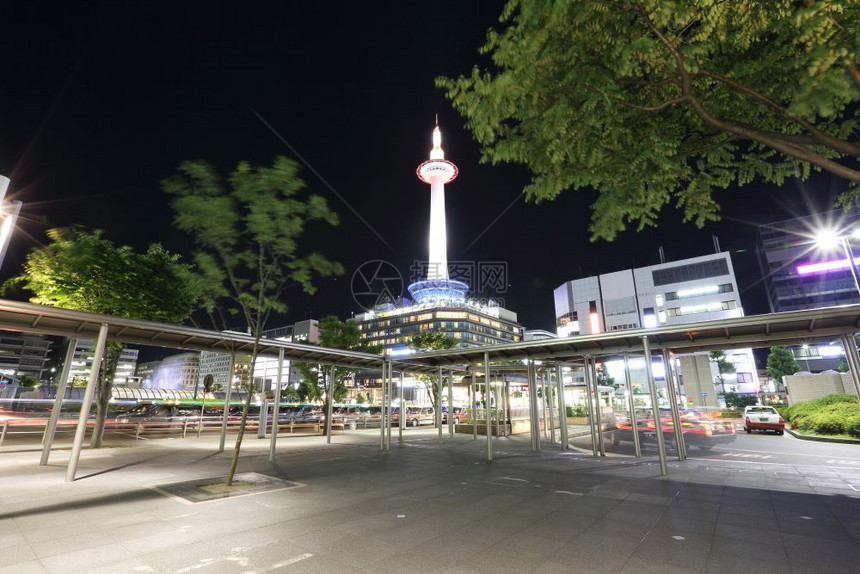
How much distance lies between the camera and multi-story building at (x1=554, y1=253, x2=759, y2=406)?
80812 millimetres

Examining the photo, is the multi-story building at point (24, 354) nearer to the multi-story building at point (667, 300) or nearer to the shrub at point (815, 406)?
the multi-story building at point (667, 300)

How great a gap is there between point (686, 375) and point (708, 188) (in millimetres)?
60881

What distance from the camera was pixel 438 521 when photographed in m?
6.99

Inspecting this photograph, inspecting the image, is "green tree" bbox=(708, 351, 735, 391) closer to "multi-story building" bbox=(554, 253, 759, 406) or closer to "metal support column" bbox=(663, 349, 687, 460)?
"multi-story building" bbox=(554, 253, 759, 406)

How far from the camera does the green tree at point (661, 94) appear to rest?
15.6ft

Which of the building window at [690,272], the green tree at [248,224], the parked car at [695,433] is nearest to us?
the green tree at [248,224]

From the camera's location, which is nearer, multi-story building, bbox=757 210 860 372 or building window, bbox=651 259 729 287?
multi-story building, bbox=757 210 860 372

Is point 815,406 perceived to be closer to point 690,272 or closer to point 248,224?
point 248,224

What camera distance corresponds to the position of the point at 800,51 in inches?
225

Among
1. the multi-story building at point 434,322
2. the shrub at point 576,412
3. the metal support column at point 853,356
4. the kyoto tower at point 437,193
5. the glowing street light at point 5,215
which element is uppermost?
the kyoto tower at point 437,193

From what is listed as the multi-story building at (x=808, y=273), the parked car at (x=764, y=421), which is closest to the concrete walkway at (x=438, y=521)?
the parked car at (x=764, y=421)

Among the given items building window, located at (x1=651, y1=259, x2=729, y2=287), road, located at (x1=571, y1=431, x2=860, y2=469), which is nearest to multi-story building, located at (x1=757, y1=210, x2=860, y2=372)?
building window, located at (x1=651, y1=259, x2=729, y2=287)

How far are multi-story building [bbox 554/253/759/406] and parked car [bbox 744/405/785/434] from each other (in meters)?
50.0

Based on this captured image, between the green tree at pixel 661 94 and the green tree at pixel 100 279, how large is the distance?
12788 mm
